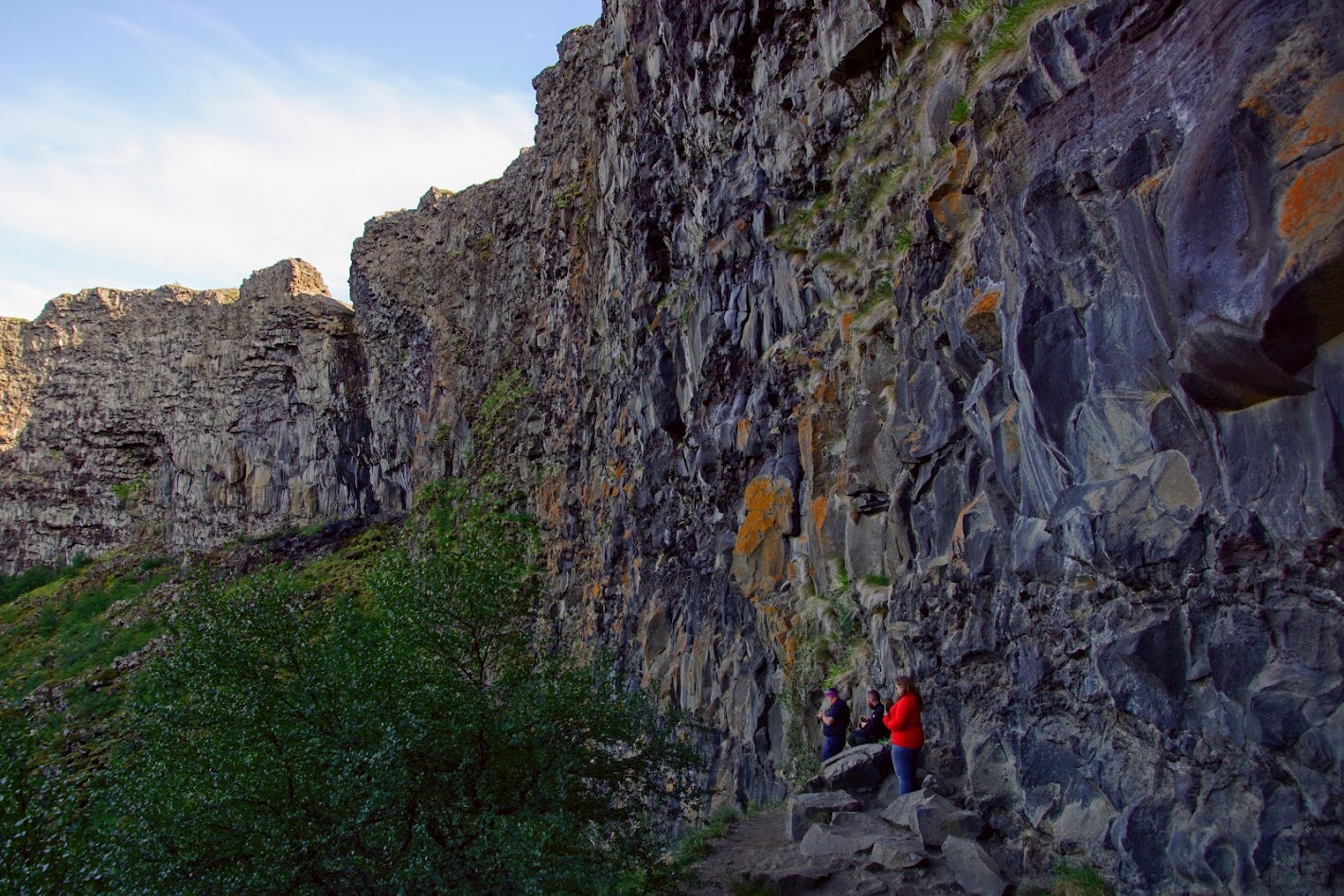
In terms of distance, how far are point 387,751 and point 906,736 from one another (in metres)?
5.28

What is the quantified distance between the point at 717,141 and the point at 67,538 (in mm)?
55014

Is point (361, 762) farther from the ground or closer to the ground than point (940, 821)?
farther from the ground

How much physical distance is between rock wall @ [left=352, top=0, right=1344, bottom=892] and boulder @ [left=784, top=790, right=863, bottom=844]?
4.50ft

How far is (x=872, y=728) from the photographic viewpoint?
996 cm

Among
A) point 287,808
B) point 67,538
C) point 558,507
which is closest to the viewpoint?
point 287,808

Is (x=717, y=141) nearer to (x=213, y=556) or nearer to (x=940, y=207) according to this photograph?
(x=940, y=207)

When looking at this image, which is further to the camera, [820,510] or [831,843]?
[820,510]

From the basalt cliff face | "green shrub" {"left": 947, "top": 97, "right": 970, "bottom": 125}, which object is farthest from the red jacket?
"green shrub" {"left": 947, "top": 97, "right": 970, "bottom": 125}

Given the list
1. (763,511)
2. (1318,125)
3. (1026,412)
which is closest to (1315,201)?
(1318,125)

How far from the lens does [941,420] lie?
30.4 feet

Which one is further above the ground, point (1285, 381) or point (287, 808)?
point (1285, 381)

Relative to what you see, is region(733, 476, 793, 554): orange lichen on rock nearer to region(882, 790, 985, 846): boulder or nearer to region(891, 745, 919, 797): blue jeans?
region(891, 745, 919, 797): blue jeans

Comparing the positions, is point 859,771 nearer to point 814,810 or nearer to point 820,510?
point 814,810

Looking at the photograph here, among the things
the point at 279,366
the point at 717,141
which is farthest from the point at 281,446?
the point at 717,141
